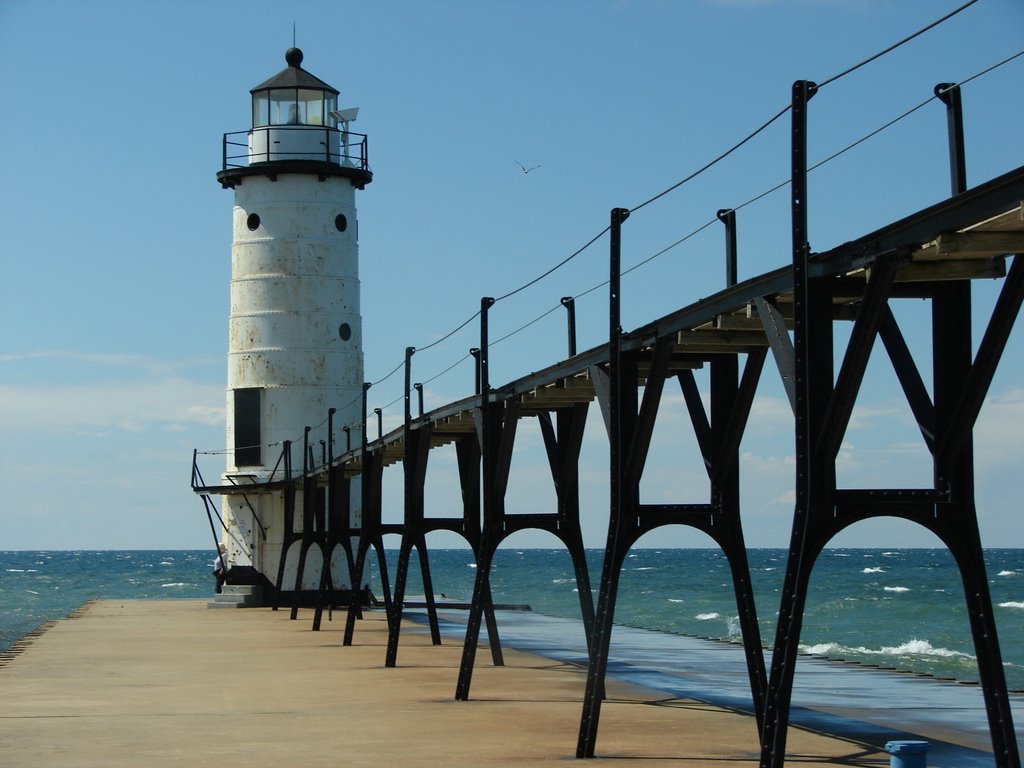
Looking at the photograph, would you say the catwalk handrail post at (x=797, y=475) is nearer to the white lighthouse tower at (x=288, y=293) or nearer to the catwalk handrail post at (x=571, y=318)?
the catwalk handrail post at (x=571, y=318)

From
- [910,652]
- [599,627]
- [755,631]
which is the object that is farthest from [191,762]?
[910,652]

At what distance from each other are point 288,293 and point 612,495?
25021 mm

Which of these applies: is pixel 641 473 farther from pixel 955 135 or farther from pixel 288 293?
pixel 288 293

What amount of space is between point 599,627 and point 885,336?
3.91 m

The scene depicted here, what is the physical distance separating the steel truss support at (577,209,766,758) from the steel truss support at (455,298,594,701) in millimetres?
3560

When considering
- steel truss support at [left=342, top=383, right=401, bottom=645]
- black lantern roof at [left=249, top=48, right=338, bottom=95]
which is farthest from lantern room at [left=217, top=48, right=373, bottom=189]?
steel truss support at [left=342, top=383, right=401, bottom=645]

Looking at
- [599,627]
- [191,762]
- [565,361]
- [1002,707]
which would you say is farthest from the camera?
[565,361]

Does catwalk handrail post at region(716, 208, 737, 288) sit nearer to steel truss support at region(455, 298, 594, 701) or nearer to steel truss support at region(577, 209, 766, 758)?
steel truss support at region(577, 209, 766, 758)

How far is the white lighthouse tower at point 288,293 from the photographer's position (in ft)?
122

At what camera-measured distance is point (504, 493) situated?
56.0ft

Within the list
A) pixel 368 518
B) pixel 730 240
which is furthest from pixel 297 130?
pixel 730 240

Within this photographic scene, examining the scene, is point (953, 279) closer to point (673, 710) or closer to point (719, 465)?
point (719, 465)

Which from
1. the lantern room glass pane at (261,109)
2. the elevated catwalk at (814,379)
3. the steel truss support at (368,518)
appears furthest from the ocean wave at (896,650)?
the elevated catwalk at (814,379)

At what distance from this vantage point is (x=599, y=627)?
13.1 metres
